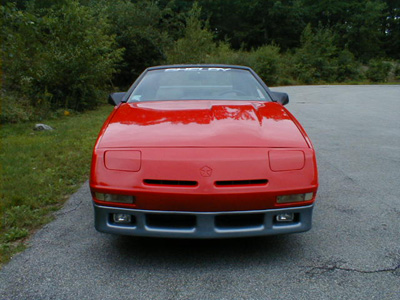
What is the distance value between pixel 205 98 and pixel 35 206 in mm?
1899

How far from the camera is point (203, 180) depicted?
7.79 feet

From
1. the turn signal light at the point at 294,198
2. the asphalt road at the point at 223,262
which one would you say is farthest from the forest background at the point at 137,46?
the turn signal light at the point at 294,198

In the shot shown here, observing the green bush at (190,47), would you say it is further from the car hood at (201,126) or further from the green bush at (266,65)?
the car hood at (201,126)

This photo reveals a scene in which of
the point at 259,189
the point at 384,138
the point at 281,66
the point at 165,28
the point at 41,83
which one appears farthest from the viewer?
the point at 281,66

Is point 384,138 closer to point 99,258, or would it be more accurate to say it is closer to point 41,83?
point 99,258

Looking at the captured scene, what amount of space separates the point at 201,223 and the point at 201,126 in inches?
29.9

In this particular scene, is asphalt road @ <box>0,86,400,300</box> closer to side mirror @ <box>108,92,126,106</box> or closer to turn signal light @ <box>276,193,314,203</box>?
turn signal light @ <box>276,193,314,203</box>

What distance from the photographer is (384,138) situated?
7125 mm

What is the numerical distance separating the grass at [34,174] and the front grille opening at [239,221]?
1473 millimetres

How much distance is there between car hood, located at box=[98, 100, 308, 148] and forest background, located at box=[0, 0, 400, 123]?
416cm

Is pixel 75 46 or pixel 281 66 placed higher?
pixel 75 46

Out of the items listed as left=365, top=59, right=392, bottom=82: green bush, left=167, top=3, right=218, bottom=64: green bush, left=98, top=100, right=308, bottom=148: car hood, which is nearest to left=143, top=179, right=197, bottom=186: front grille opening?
left=98, top=100, right=308, bottom=148: car hood

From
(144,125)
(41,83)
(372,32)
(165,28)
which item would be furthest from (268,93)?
(372,32)

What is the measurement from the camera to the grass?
3.26 meters
